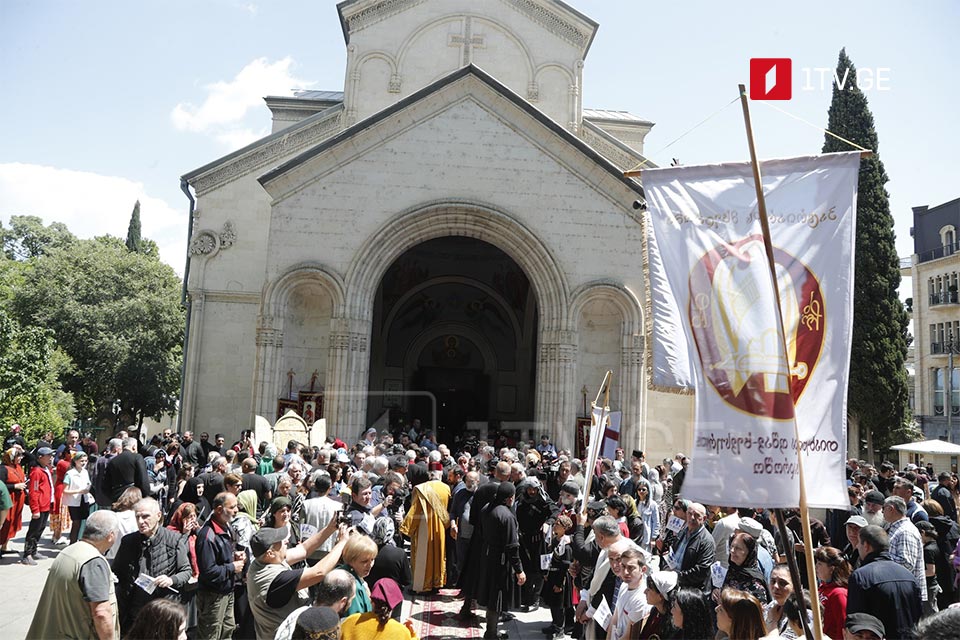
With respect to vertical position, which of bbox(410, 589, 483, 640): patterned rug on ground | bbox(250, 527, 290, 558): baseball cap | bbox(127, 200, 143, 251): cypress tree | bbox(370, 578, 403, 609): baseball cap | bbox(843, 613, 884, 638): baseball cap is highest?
bbox(127, 200, 143, 251): cypress tree

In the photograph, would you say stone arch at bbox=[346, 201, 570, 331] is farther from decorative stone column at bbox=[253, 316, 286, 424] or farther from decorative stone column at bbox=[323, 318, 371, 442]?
decorative stone column at bbox=[253, 316, 286, 424]

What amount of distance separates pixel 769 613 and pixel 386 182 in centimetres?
1614

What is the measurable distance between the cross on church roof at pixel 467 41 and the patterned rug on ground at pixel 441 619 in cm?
2066

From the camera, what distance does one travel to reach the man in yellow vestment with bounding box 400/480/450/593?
9758mm

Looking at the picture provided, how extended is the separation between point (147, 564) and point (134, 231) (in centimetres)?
5646

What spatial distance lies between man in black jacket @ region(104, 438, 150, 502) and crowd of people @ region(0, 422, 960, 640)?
2 centimetres

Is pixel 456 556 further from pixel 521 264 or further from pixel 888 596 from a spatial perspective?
pixel 521 264

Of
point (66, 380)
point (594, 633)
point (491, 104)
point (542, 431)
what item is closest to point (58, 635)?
point (594, 633)

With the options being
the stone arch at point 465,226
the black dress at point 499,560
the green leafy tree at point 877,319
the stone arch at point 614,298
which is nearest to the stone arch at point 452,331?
the stone arch at point 465,226

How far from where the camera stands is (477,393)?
89.5 feet

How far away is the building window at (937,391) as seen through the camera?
134 ft

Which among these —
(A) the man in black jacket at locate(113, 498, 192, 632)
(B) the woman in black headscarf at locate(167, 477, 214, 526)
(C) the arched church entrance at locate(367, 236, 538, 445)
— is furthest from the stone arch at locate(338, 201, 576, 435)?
(A) the man in black jacket at locate(113, 498, 192, 632)

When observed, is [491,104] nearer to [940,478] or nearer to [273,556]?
[940,478]

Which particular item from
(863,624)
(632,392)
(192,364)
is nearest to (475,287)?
(632,392)
